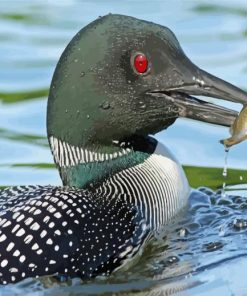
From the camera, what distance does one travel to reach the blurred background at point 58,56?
11.2 metres

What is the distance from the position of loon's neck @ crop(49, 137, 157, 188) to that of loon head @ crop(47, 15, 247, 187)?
0.07 metres

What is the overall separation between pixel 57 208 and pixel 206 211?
150 cm

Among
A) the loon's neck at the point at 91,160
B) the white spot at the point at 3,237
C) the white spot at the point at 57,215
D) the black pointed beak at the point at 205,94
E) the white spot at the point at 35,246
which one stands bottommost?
→ the white spot at the point at 35,246

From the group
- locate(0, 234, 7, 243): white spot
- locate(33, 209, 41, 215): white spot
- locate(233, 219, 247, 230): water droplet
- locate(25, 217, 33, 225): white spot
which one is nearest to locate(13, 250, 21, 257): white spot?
locate(0, 234, 7, 243): white spot

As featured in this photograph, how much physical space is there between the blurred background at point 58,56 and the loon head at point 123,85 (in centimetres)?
162

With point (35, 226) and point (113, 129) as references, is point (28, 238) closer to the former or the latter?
point (35, 226)

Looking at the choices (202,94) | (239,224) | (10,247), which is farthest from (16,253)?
(239,224)

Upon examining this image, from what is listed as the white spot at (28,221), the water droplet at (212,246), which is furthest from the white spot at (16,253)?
the water droplet at (212,246)

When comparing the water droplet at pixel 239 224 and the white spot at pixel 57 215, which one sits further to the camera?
the water droplet at pixel 239 224

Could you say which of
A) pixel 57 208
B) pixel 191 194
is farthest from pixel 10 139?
pixel 57 208

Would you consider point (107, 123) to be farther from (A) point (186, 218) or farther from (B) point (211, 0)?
(B) point (211, 0)

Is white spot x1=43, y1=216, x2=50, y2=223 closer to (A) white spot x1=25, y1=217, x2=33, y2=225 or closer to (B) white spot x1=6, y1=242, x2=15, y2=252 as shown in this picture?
(A) white spot x1=25, y1=217, x2=33, y2=225

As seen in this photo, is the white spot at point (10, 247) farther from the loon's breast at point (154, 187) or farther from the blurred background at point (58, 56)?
the blurred background at point (58, 56)

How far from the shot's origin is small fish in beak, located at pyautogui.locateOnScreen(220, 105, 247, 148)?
8.98 m
